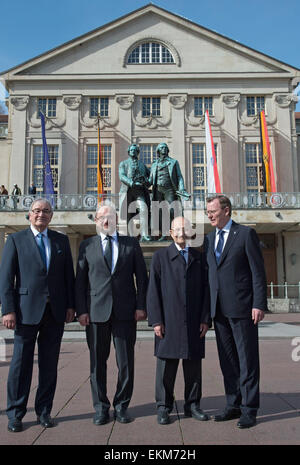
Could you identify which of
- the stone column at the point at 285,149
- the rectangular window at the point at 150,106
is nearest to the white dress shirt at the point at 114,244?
the stone column at the point at 285,149

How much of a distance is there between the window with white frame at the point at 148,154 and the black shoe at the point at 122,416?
29.2m

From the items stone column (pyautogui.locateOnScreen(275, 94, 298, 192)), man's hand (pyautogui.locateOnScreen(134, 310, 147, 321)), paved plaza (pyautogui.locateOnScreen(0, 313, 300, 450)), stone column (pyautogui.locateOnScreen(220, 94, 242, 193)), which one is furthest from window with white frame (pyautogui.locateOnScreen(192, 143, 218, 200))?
man's hand (pyautogui.locateOnScreen(134, 310, 147, 321))

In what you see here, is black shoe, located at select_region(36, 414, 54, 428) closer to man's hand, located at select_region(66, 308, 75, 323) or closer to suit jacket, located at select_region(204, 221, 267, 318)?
man's hand, located at select_region(66, 308, 75, 323)

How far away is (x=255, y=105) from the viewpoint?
111 ft

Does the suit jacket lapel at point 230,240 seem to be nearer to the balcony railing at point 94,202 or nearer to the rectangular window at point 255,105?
the balcony railing at point 94,202

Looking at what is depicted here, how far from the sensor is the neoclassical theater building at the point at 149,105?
32.7m

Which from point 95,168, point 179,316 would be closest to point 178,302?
point 179,316

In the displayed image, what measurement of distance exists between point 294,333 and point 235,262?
7698mm

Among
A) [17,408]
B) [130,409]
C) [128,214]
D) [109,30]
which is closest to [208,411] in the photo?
[130,409]

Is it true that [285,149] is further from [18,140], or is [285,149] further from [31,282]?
[31,282]

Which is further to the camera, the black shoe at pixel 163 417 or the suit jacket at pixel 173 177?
the suit jacket at pixel 173 177

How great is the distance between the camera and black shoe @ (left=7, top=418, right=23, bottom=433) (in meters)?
3.69

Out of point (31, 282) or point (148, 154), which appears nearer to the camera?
point (31, 282)

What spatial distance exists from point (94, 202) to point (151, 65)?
43.9ft
